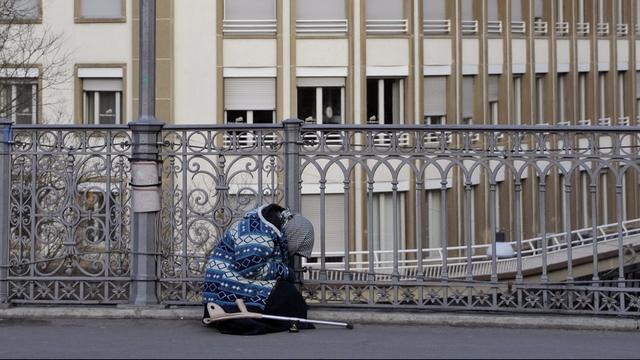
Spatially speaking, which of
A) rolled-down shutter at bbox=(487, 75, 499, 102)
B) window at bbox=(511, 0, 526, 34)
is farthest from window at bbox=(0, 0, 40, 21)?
window at bbox=(511, 0, 526, 34)

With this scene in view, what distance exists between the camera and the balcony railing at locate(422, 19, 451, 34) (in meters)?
40.7

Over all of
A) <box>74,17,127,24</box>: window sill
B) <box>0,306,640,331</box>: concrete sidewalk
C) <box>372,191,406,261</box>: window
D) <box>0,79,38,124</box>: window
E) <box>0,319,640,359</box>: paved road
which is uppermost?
<box>74,17,127,24</box>: window sill

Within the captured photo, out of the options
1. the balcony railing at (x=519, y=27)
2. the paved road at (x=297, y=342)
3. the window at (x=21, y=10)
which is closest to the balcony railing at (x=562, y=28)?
the balcony railing at (x=519, y=27)

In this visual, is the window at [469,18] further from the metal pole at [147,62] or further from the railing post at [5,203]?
the railing post at [5,203]

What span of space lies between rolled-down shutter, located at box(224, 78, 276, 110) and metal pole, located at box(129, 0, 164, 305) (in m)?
26.2

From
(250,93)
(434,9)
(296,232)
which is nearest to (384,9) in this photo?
(434,9)

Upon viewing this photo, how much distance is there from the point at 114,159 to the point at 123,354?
2512 millimetres

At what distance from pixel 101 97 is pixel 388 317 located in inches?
1113

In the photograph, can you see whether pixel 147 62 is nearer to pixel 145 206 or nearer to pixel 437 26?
pixel 145 206

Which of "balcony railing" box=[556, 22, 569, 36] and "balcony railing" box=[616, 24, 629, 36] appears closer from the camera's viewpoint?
"balcony railing" box=[556, 22, 569, 36]

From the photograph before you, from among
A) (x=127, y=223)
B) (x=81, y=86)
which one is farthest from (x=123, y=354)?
(x=81, y=86)

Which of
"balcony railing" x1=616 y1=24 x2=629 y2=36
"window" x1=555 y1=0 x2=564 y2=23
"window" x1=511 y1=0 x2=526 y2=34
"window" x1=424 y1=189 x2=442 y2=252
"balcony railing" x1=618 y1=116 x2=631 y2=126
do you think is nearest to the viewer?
"window" x1=424 y1=189 x2=442 y2=252

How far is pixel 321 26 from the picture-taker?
39781mm

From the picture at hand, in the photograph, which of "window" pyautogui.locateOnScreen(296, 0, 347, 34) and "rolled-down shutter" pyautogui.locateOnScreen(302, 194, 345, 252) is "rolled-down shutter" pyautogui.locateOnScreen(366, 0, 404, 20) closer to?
"window" pyautogui.locateOnScreen(296, 0, 347, 34)
